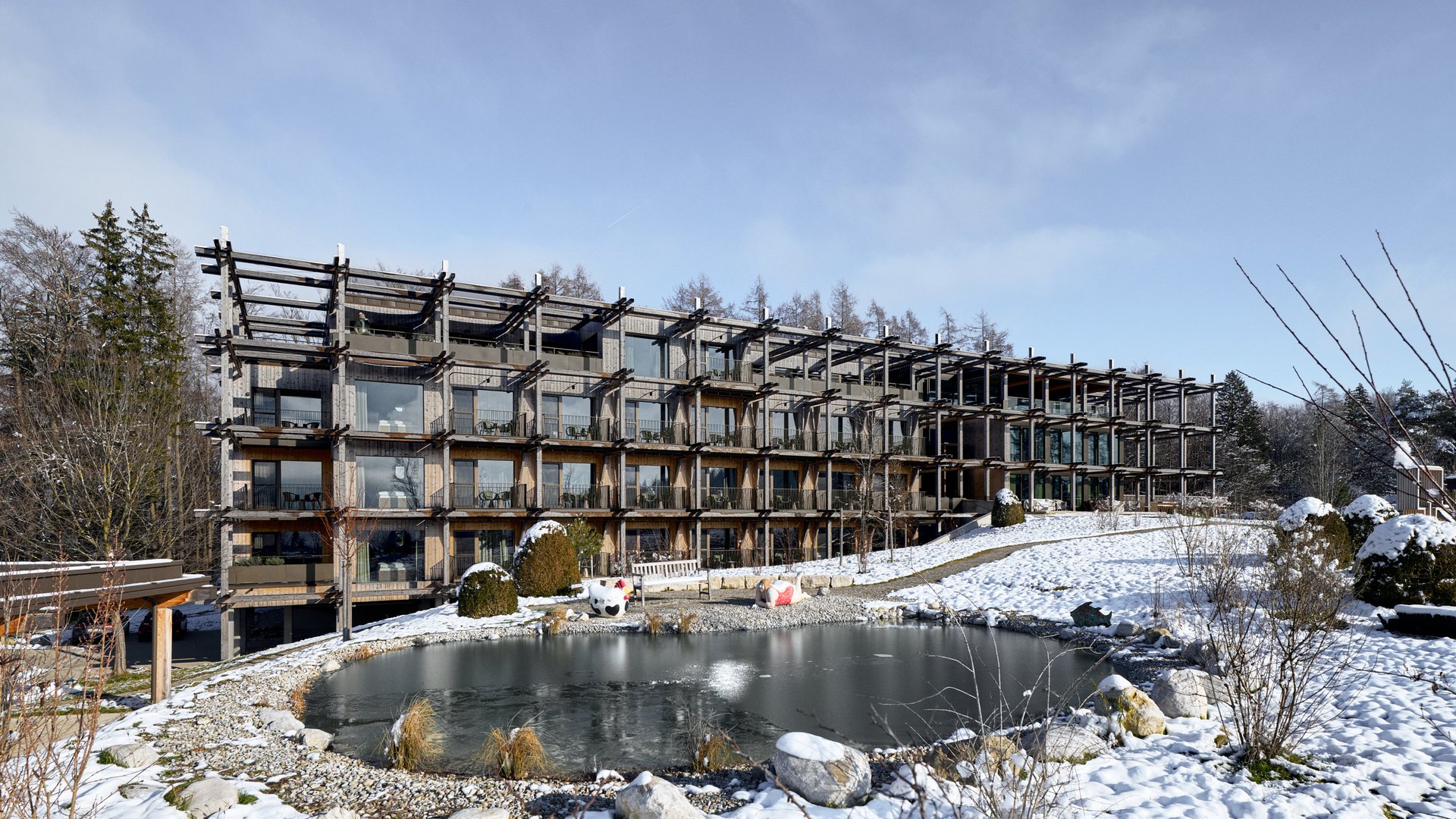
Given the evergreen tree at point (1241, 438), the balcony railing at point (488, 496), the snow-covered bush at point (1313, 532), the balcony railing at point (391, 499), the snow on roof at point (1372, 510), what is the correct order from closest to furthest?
the snow-covered bush at point (1313, 532), the snow on roof at point (1372, 510), the balcony railing at point (391, 499), the balcony railing at point (488, 496), the evergreen tree at point (1241, 438)

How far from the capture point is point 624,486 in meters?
29.9

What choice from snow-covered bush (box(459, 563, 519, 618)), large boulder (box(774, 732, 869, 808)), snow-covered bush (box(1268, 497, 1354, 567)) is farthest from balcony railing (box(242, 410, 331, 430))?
snow-covered bush (box(1268, 497, 1354, 567))

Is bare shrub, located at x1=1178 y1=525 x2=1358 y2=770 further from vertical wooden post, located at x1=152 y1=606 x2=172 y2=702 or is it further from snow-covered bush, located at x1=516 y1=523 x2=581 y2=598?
snow-covered bush, located at x1=516 y1=523 x2=581 y2=598

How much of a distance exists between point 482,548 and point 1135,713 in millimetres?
23370

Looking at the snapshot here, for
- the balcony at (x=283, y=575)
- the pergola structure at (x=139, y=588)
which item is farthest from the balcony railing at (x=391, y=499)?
A: the pergola structure at (x=139, y=588)

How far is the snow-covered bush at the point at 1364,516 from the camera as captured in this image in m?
18.7

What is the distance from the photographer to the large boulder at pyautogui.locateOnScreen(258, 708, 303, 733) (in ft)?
34.3

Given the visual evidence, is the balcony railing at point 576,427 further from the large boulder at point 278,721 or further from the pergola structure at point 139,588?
the large boulder at point 278,721

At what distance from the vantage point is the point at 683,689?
12820 millimetres

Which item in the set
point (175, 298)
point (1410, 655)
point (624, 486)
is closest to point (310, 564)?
point (624, 486)

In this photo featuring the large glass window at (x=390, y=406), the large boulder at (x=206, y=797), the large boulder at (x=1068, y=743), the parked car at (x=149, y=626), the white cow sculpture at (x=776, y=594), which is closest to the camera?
the large boulder at (x=206, y=797)

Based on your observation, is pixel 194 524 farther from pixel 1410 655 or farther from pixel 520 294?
pixel 1410 655

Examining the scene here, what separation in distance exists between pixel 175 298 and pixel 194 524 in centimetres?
1294

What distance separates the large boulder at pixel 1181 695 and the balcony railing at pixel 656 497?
2246cm
